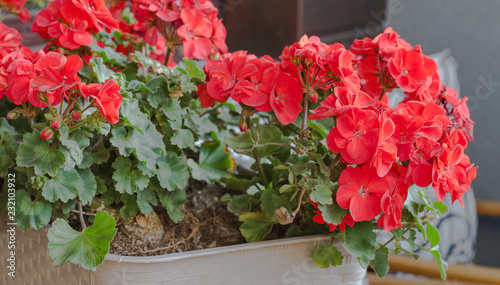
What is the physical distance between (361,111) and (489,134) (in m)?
1.23

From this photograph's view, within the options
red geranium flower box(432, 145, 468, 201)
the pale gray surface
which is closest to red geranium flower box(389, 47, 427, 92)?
red geranium flower box(432, 145, 468, 201)

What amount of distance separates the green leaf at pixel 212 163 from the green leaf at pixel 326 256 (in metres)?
0.19

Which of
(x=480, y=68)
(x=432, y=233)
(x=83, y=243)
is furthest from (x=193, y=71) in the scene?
(x=480, y=68)

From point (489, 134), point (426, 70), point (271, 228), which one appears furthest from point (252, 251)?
point (489, 134)

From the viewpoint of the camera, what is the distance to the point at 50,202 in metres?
0.54

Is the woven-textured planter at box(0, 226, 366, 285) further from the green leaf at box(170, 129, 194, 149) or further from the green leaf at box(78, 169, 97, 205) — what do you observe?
the green leaf at box(170, 129, 194, 149)

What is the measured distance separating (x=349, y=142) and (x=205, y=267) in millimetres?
201

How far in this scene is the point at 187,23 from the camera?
26.0 inches

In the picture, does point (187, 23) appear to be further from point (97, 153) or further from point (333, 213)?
point (333, 213)

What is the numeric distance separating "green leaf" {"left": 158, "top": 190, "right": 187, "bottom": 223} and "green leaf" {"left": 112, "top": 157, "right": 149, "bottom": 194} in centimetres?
4

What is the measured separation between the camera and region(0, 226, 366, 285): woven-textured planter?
1.55 ft

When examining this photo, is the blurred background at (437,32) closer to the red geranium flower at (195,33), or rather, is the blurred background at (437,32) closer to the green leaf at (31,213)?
the red geranium flower at (195,33)

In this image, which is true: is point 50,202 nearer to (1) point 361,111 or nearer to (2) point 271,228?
(2) point 271,228

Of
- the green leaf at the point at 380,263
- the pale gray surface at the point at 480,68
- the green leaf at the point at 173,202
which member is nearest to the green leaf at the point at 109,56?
the green leaf at the point at 173,202
